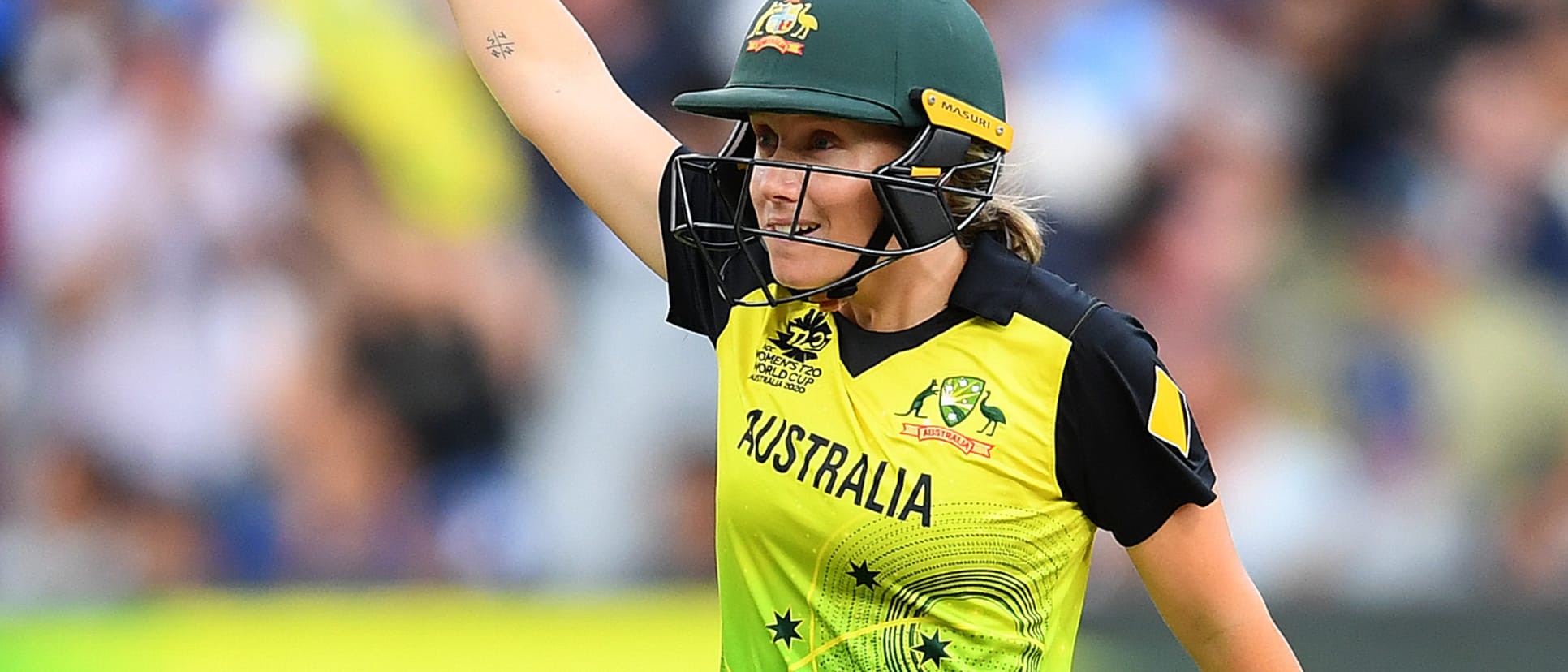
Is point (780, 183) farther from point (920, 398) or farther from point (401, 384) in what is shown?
point (401, 384)

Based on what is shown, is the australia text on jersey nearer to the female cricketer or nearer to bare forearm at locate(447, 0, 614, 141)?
the female cricketer

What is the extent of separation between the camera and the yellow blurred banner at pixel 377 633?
460cm

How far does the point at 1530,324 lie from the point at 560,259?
3.09 meters

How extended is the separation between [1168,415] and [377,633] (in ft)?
10.5

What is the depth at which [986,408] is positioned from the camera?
2.18 meters

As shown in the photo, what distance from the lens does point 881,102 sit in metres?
2.15

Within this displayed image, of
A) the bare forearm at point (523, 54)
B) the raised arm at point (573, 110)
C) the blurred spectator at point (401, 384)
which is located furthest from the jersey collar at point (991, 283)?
the blurred spectator at point (401, 384)

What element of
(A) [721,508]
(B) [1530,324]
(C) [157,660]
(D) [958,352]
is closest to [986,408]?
(D) [958,352]

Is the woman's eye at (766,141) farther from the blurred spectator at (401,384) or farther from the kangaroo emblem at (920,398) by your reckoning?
the blurred spectator at (401,384)

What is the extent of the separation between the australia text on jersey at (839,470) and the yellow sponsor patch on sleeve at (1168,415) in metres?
0.28

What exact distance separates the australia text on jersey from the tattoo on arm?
2.26ft

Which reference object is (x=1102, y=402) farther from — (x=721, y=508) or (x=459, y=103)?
(x=459, y=103)

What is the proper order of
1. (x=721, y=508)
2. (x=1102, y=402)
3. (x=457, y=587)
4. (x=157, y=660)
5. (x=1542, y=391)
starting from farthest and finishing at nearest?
1. (x=1542, y=391)
2. (x=457, y=587)
3. (x=157, y=660)
4. (x=721, y=508)
5. (x=1102, y=402)

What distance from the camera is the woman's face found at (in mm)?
2143
